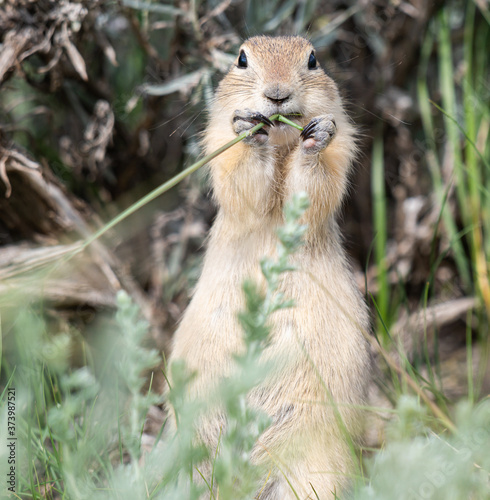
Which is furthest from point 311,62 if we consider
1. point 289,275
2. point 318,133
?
Answer: point 289,275

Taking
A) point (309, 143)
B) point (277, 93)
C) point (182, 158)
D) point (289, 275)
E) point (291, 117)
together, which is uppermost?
point (277, 93)

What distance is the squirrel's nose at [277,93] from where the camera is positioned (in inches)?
126

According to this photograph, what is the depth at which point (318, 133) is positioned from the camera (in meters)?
3.28

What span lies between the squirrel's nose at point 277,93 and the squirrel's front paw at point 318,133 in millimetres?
208

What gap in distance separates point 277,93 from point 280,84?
0.23 feet

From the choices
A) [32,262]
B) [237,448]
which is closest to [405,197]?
[32,262]

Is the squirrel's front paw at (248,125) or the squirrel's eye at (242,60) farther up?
the squirrel's eye at (242,60)

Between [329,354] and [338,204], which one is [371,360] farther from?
[338,204]

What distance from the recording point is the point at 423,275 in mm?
5477

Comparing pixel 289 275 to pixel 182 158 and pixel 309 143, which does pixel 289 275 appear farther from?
pixel 182 158

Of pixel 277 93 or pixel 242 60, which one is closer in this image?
pixel 277 93

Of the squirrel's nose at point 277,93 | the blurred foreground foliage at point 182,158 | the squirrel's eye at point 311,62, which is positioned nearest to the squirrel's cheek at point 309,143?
the squirrel's nose at point 277,93

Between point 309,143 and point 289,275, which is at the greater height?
point 309,143

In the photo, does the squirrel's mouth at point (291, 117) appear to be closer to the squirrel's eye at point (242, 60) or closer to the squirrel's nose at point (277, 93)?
the squirrel's nose at point (277, 93)
